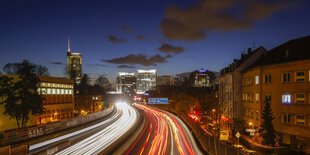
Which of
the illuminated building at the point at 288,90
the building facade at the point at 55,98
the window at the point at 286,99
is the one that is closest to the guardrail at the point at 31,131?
the building facade at the point at 55,98

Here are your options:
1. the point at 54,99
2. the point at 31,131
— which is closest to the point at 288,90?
the point at 31,131

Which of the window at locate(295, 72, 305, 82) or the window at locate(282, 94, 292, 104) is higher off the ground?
the window at locate(295, 72, 305, 82)

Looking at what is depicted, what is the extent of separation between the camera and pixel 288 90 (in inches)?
1177

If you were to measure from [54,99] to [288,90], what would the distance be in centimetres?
4468

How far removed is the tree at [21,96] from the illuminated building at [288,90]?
1410 inches

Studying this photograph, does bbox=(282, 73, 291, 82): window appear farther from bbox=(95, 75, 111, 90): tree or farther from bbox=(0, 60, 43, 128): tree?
bbox=(95, 75, 111, 90): tree

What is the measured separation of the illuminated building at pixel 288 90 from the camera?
91.7 feet

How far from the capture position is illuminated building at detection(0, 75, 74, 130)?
145 ft

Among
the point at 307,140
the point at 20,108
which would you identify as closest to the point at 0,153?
the point at 20,108

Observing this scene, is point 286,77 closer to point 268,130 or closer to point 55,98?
point 268,130

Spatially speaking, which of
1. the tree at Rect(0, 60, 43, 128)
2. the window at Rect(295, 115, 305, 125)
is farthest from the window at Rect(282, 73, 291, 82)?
the tree at Rect(0, 60, 43, 128)

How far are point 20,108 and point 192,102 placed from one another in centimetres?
4319

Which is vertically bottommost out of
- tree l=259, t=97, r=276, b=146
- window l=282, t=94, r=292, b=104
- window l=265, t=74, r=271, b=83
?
tree l=259, t=97, r=276, b=146

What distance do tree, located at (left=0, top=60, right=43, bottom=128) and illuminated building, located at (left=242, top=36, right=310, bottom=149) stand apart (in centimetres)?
3582
